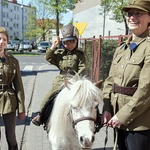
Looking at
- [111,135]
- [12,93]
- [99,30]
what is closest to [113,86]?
[12,93]

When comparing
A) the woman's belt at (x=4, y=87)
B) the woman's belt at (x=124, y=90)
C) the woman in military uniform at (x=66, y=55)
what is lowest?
the woman's belt at (x=4, y=87)

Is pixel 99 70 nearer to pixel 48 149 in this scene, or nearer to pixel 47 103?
pixel 48 149

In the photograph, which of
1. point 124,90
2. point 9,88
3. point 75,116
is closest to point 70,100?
point 75,116

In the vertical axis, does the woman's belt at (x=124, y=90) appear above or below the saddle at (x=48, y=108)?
above

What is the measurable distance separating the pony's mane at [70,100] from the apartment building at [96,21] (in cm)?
3352

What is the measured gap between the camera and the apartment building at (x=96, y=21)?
38812 mm

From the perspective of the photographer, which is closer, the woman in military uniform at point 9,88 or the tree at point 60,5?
the woman in military uniform at point 9,88

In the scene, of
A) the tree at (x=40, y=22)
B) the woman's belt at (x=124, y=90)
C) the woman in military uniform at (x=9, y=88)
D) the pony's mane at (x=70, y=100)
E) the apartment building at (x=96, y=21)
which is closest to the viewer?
the woman's belt at (x=124, y=90)

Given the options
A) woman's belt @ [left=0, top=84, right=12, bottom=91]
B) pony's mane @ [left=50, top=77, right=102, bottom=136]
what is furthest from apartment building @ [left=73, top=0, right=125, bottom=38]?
pony's mane @ [left=50, top=77, right=102, bottom=136]

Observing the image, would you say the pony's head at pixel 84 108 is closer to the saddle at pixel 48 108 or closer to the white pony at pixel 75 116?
the white pony at pixel 75 116

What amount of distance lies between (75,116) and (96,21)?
4325 centimetres

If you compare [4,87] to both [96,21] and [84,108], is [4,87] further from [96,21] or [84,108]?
Result: [96,21]

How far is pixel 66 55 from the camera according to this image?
4.22m

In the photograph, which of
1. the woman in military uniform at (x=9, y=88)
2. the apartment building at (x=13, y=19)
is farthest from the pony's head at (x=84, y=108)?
the apartment building at (x=13, y=19)
